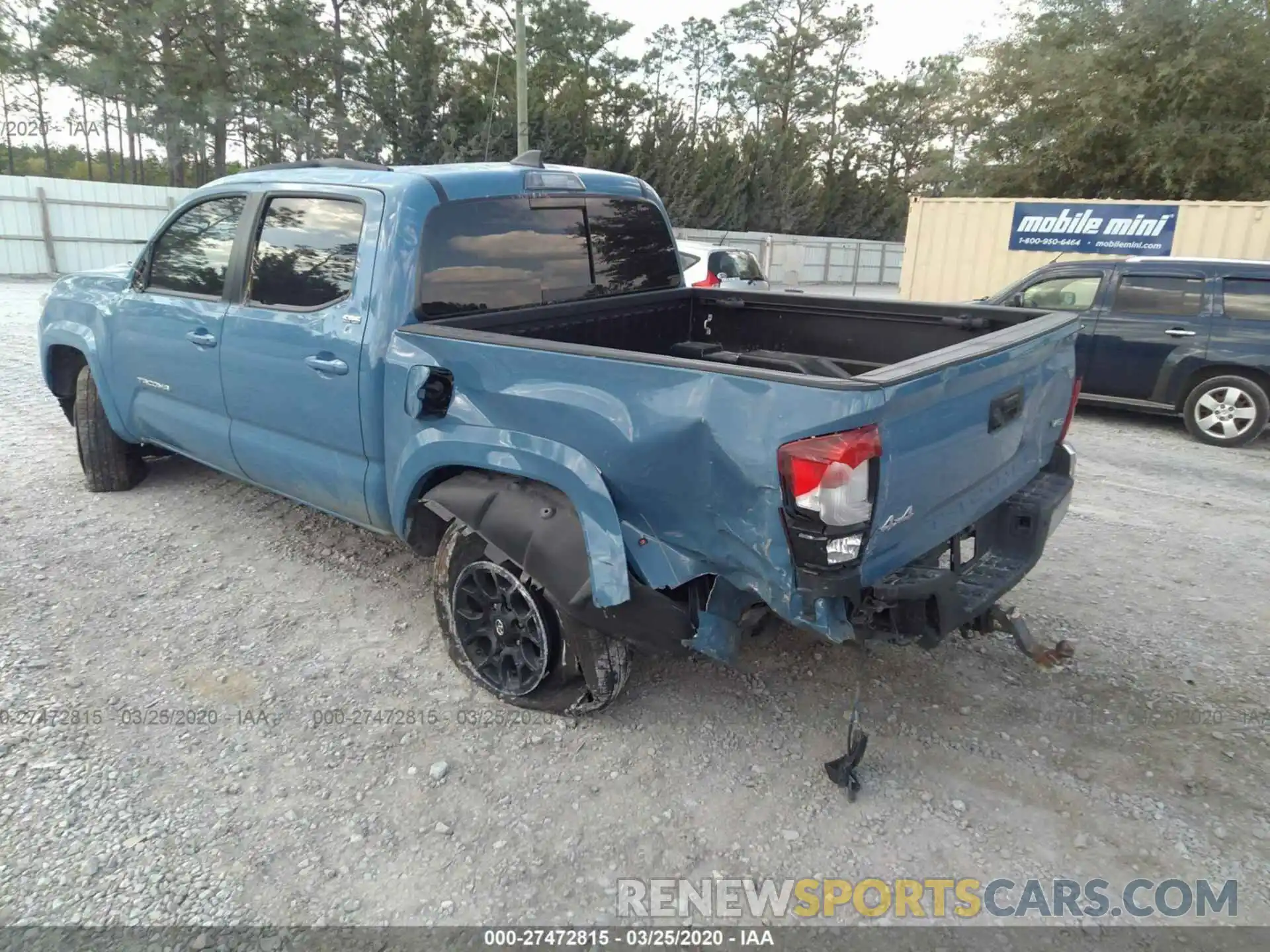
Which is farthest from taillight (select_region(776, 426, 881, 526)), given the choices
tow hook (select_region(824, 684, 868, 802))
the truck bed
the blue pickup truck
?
the truck bed

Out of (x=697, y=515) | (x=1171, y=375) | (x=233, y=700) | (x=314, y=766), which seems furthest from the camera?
(x=1171, y=375)

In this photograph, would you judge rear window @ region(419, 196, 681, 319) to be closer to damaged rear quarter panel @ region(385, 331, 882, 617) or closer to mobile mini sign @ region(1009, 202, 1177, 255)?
damaged rear quarter panel @ region(385, 331, 882, 617)

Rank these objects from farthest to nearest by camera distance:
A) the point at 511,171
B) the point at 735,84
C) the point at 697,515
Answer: the point at 735,84, the point at 511,171, the point at 697,515

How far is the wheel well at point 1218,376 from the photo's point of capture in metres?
7.62

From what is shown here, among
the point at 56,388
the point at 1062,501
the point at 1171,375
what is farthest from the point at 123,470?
the point at 1171,375

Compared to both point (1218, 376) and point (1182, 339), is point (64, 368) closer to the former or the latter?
point (1182, 339)

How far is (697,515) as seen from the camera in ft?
8.40

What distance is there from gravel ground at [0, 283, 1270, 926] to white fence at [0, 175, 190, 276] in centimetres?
1716

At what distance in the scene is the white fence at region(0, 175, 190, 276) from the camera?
1831 cm

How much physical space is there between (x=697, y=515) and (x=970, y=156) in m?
26.4

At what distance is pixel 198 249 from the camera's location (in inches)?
170

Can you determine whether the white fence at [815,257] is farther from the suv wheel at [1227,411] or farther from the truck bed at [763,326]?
the truck bed at [763,326]

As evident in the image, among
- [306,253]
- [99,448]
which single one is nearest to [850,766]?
[306,253]

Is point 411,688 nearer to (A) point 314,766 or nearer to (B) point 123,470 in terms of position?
(A) point 314,766
